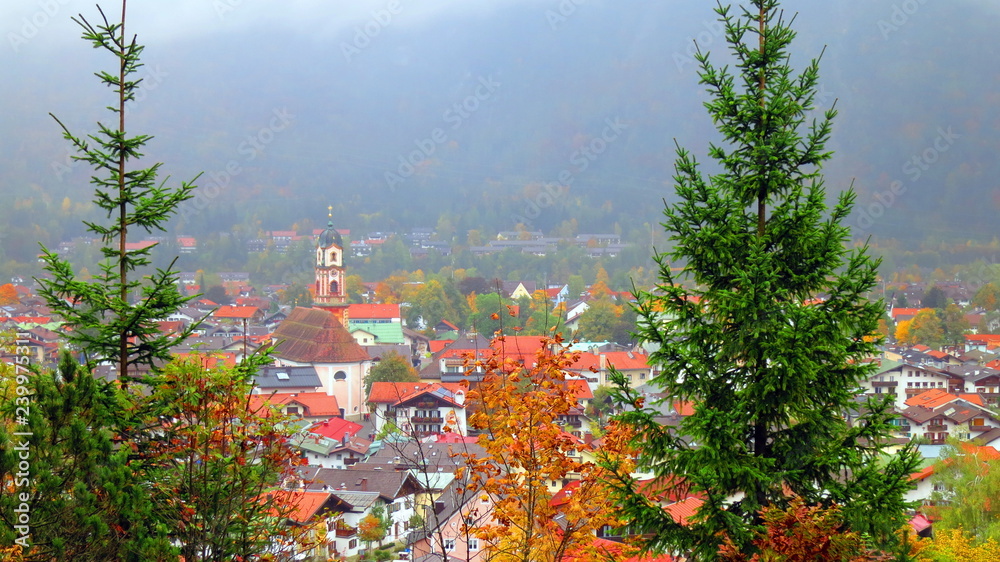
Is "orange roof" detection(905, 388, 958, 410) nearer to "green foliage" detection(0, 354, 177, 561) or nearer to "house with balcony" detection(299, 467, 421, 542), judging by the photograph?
"house with balcony" detection(299, 467, 421, 542)

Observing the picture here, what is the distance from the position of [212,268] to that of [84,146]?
115009 mm

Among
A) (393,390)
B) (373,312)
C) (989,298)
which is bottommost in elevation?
(393,390)

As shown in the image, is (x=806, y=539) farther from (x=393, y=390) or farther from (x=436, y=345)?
(x=436, y=345)

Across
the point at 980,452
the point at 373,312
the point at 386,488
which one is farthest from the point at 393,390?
the point at 373,312

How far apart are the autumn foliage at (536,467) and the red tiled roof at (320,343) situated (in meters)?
36.7

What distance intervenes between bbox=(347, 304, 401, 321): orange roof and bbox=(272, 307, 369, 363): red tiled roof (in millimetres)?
13863

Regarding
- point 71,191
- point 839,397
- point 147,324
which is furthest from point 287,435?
point 71,191

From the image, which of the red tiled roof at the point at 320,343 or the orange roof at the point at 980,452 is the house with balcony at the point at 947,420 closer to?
the orange roof at the point at 980,452

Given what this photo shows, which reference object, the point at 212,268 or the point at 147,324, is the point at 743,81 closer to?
the point at 147,324

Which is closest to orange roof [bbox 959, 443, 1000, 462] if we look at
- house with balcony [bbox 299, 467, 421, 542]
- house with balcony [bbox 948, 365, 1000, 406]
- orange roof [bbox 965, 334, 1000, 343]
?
house with balcony [bbox 299, 467, 421, 542]

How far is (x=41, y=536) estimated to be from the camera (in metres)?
4.84

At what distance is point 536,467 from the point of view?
4.75 metres

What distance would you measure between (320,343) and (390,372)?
5.23 meters

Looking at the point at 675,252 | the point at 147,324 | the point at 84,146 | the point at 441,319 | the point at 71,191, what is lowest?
the point at 441,319
